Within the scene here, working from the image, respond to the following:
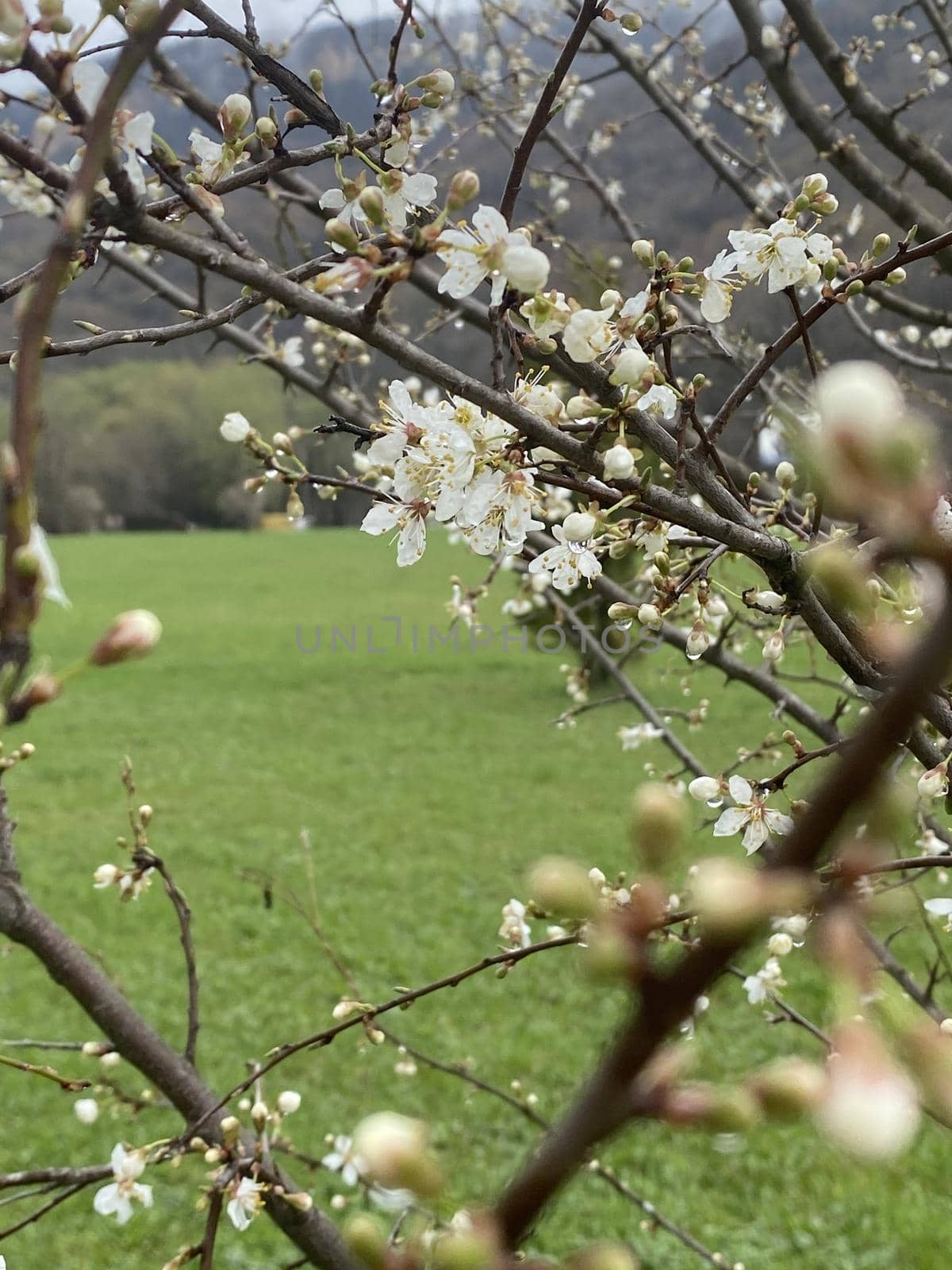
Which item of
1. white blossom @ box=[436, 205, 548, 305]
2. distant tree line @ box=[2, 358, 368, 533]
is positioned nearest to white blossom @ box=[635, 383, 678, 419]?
white blossom @ box=[436, 205, 548, 305]

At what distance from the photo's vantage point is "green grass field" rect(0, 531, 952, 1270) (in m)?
2.62

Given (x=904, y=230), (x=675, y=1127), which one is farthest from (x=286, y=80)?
(x=904, y=230)

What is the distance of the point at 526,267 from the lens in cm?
60

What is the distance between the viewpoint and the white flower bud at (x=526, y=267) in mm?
601

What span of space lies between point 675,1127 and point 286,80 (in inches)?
32.5

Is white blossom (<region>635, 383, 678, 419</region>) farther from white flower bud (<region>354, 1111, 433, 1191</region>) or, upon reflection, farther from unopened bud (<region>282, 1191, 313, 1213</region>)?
unopened bud (<region>282, 1191, 313, 1213</region>)

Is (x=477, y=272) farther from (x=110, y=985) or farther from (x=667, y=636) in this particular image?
(x=667, y=636)

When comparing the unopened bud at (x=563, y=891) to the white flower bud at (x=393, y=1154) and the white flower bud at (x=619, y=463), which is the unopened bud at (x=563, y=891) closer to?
the white flower bud at (x=393, y=1154)

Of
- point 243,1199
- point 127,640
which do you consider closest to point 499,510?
point 127,640

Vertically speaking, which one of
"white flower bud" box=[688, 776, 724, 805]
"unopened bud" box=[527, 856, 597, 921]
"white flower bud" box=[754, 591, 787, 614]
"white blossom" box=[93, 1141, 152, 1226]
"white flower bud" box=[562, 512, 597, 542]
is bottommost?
"white blossom" box=[93, 1141, 152, 1226]

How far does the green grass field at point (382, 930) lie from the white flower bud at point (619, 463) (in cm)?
36

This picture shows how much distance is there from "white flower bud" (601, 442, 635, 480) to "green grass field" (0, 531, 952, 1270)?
36 cm

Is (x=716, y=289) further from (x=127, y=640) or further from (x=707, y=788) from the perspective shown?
(x=127, y=640)

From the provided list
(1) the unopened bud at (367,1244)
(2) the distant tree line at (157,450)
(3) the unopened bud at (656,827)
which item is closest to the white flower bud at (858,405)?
(3) the unopened bud at (656,827)
